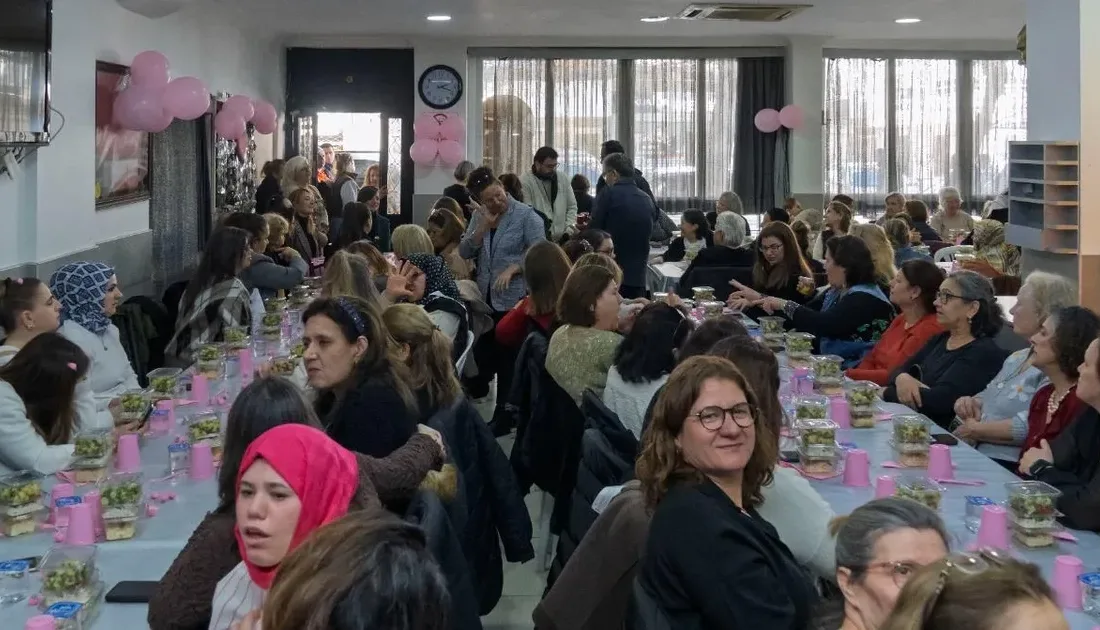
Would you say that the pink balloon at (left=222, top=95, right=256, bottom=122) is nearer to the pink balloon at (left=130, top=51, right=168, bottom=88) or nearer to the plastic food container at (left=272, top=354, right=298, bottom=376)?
the pink balloon at (left=130, top=51, right=168, bottom=88)

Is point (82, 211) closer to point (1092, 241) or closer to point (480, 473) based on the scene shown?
point (480, 473)

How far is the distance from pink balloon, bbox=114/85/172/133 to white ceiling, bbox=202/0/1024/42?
2024 mm

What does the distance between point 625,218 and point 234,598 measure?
6336 mm

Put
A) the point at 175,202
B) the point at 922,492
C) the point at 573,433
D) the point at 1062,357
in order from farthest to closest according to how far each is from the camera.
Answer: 1. the point at 175,202
2. the point at 573,433
3. the point at 1062,357
4. the point at 922,492

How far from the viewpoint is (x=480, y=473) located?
12.1ft

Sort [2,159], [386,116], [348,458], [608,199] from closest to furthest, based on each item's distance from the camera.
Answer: [348,458], [2,159], [608,199], [386,116]

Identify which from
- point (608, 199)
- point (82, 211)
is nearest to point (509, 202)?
point (608, 199)

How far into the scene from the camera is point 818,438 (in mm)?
3562

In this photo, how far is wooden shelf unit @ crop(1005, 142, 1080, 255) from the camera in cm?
746

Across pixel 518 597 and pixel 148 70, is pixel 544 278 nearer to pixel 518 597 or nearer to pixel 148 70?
pixel 518 597

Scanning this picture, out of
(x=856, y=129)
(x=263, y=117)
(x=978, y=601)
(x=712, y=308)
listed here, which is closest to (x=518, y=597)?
(x=712, y=308)

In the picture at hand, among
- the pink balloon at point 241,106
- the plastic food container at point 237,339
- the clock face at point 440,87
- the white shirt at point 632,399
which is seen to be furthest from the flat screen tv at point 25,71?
Answer: the clock face at point 440,87

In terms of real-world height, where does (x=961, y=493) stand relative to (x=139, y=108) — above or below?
below

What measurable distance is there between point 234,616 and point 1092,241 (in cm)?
664
